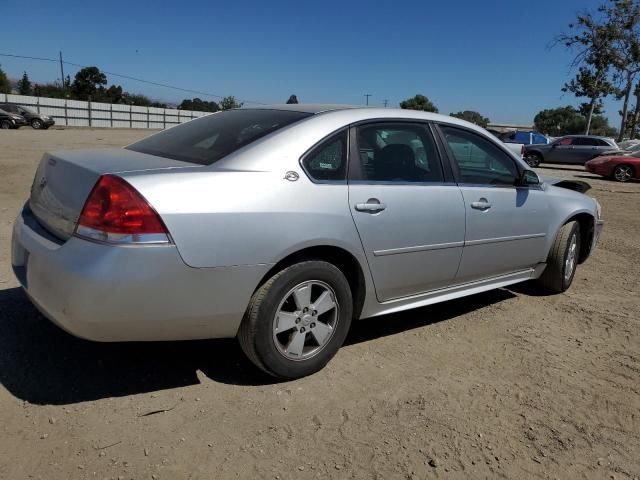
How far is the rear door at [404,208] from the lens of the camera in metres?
3.36

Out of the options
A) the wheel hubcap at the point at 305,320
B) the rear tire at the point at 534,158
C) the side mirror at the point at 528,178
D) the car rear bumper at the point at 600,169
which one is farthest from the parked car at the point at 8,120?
the wheel hubcap at the point at 305,320

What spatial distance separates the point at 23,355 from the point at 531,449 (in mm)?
2836

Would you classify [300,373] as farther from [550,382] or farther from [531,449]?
[550,382]

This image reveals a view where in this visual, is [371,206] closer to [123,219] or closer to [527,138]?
[123,219]

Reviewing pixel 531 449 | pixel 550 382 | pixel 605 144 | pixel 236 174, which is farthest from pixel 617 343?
pixel 605 144

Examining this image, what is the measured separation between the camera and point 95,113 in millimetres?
47750

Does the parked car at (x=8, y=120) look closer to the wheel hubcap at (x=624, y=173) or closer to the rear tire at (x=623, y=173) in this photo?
the rear tire at (x=623, y=173)

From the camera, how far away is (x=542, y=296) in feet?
16.9

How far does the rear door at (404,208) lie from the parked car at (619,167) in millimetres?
17337

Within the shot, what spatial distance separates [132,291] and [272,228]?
29.4 inches

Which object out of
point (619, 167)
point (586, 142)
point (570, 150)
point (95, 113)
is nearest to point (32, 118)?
point (95, 113)

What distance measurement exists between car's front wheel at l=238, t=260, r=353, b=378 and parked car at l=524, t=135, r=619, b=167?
22.6 meters

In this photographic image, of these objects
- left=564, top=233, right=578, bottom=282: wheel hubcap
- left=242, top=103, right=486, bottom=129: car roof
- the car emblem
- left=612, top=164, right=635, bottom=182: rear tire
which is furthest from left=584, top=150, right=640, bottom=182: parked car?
the car emblem

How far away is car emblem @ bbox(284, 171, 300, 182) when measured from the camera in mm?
3012
